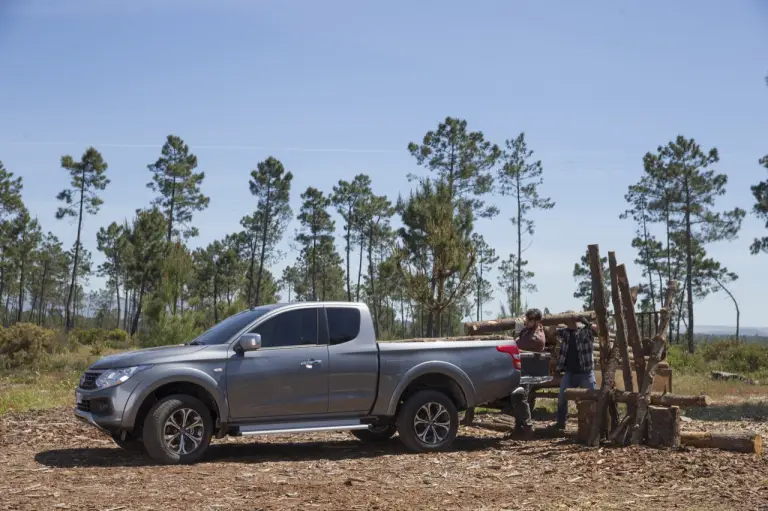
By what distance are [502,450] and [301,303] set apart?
333 centimetres

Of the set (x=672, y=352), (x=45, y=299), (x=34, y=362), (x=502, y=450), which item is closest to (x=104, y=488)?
(x=502, y=450)

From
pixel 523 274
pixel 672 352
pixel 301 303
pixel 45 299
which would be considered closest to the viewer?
pixel 301 303

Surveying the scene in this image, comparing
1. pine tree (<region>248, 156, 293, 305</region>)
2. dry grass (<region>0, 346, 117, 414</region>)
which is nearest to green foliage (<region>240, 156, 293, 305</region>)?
pine tree (<region>248, 156, 293, 305</region>)

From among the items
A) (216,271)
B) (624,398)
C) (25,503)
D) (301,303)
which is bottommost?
(25,503)

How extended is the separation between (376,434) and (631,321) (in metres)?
3.96

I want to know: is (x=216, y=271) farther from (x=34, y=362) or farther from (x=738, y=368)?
(x=738, y=368)

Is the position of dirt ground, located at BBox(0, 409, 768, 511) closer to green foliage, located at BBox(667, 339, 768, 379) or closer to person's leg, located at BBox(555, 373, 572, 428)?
person's leg, located at BBox(555, 373, 572, 428)

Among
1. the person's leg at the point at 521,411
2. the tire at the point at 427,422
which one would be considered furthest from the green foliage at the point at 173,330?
the tire at the point at 427,422

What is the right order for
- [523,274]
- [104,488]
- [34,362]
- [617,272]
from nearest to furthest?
[104,488] → [617,272] → [34,362] → [523,274]

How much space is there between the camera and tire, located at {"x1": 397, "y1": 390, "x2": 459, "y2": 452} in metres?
10.7

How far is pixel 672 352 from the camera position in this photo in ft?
116

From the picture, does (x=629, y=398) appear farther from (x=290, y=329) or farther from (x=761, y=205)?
(x=761, y=205)

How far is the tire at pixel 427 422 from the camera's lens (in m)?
10.7

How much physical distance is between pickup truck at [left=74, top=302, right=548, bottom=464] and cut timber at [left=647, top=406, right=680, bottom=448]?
1.84 meters
